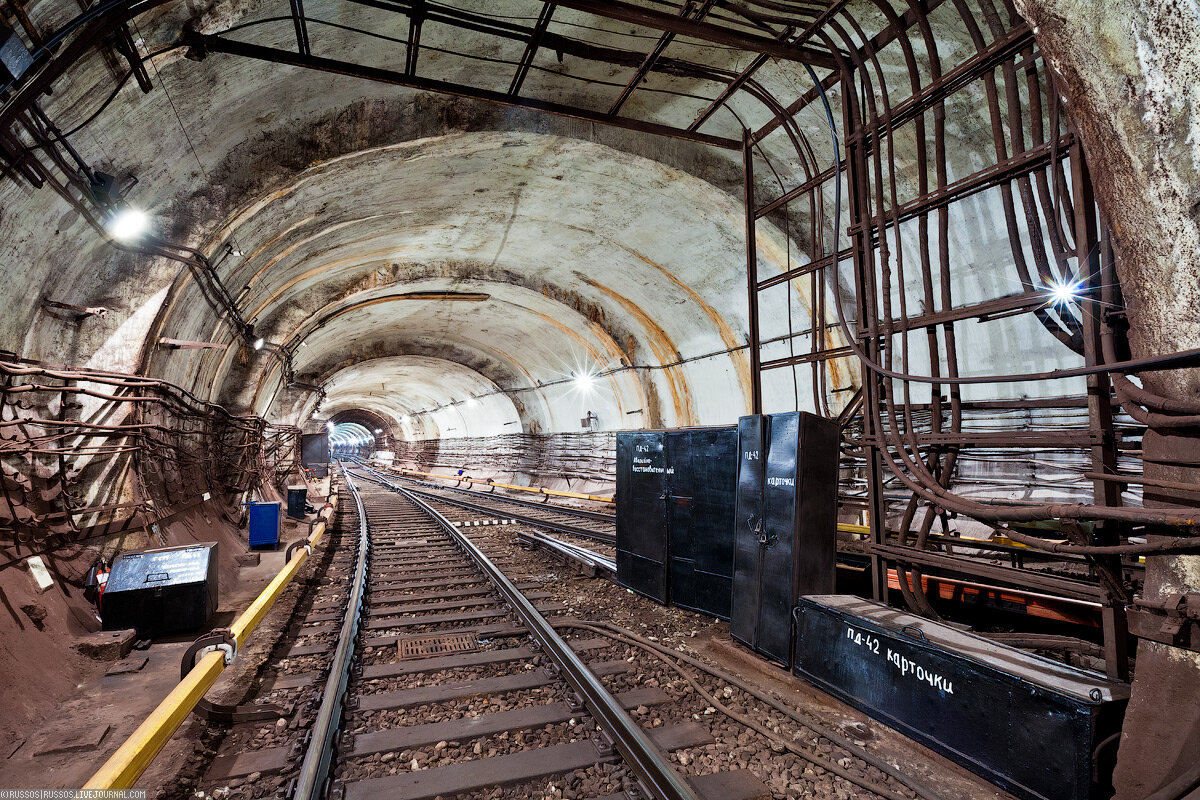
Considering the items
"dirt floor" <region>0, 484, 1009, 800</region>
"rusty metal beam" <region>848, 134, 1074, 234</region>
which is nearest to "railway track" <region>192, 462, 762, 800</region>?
"dirt floor" <region>0, 484, 1009, 800</region>

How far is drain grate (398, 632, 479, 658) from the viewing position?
488 cm

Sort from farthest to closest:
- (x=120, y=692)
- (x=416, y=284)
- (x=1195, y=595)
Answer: (x=416, y=284)
(x=120, y=692)
(x=1195, y=595)

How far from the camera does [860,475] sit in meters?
8.99

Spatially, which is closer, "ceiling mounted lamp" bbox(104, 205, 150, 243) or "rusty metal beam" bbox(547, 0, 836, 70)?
"rusty metal beam" bbox(547, 0, 836, 70)

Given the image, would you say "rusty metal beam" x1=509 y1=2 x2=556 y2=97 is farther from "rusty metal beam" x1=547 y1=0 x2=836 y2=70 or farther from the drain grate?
the drain grate

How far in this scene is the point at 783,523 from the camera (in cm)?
457

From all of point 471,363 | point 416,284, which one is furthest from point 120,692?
point 471,363

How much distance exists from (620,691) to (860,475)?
6.34 meters

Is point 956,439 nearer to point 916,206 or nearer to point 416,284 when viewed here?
point 916,206

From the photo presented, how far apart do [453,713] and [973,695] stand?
10.2ft

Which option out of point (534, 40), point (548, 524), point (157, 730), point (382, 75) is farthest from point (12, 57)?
point (548, 524)

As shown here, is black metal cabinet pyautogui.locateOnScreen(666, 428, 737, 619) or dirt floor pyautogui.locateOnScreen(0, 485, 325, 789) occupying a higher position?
black metal cabinet pyautogui.locateOnScreen(666, 428, 737, 619)

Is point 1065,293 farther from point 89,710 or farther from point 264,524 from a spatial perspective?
point 264,524

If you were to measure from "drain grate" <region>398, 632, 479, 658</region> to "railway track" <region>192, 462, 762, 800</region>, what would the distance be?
0.4 inches
